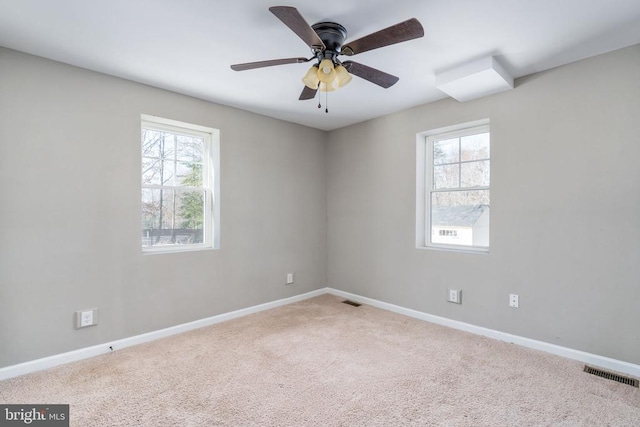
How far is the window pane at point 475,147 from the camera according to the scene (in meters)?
3.17

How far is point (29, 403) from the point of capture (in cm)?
197

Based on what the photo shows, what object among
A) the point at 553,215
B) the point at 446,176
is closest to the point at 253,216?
the point at 446,176

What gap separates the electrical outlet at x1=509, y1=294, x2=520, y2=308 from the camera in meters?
2.82

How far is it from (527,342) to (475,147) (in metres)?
1.90

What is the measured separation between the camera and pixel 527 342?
275 centimetres

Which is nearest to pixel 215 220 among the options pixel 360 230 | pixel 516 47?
pixel 360 230

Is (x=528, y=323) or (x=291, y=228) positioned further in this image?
(x=291, y=228)

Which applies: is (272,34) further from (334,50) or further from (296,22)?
(296,22)

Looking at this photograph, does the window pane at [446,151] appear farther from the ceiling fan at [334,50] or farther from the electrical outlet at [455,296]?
the ceiling fan at [334,50]

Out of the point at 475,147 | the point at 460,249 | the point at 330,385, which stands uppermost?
the point at 475,147

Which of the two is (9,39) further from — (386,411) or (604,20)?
(604,20)

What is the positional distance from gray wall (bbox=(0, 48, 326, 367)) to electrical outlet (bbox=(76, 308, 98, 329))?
2.0 inches

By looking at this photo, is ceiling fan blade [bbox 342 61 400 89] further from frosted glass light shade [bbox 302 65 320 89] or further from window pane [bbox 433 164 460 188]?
window pane [bbox 433 164 460 188]

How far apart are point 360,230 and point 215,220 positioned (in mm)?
1830
